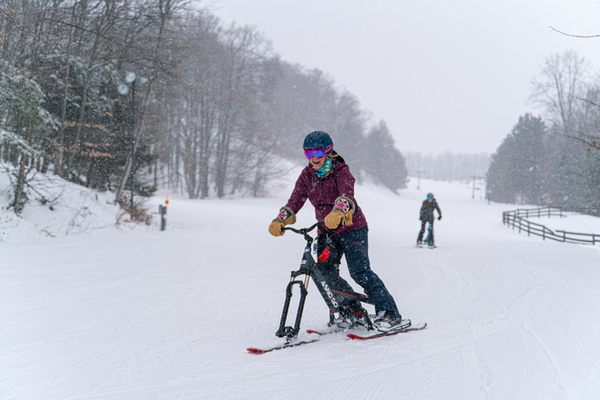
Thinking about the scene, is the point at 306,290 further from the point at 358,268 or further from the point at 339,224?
the point at 339,224

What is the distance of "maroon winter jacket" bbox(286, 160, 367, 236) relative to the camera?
3373 millimetres

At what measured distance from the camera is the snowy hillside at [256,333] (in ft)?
8.54

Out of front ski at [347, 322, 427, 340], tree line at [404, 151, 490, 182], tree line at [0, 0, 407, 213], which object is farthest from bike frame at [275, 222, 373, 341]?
tree line at [404, 151, 490, 182]

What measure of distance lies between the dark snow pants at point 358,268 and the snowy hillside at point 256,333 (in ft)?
→ 1.18

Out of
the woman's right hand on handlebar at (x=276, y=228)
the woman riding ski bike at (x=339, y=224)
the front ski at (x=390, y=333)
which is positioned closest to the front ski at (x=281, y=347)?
the front ski at (x=390, y=333)

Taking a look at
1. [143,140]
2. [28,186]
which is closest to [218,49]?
[143,140]

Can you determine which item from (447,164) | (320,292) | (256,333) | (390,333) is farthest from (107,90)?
(447,164)

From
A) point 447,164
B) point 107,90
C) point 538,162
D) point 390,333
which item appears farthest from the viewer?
point 447,164

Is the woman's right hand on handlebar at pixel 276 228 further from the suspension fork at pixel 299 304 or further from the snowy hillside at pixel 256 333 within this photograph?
the snowy hillside at pixel 256 333

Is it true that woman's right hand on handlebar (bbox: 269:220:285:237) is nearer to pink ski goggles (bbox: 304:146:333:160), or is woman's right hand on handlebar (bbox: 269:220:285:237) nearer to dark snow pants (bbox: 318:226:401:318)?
dark snow pants (bbox: 318:226:401:318)

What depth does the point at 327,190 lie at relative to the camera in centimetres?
345

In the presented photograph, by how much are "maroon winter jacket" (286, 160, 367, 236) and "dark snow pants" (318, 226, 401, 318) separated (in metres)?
0.09

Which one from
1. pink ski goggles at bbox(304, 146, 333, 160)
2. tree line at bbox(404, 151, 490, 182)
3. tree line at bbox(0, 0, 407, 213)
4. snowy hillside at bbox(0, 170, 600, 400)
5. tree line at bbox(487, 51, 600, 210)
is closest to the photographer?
snowy hillside at bbox(0, 170, 600, 400)

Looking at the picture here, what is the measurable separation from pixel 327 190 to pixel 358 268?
779mm
